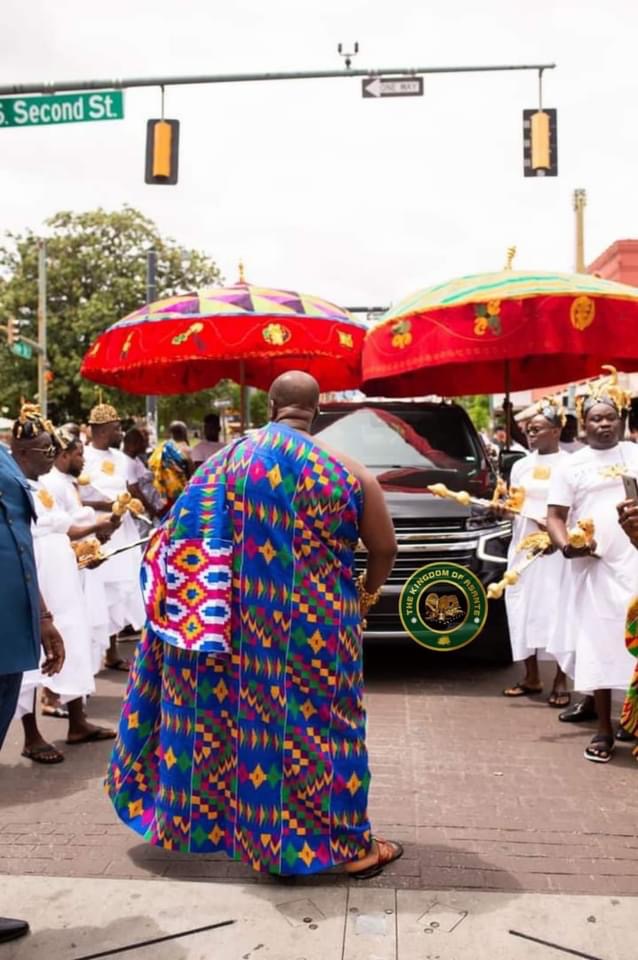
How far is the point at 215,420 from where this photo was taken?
1168cm

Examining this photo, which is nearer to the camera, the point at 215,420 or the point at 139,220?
the point at 215,420

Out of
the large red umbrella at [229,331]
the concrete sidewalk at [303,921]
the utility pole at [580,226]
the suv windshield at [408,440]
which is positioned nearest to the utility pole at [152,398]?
the large red umbrella at [229,331]

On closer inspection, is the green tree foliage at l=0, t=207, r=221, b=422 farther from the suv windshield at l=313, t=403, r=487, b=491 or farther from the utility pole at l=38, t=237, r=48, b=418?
the suv windshield at l=313, t=403, r=487, b=491

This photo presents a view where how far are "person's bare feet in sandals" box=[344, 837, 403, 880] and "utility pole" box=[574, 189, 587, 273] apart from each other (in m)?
23.0

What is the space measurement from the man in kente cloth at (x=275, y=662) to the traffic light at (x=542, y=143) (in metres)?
9.16

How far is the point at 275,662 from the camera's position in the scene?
137 inches

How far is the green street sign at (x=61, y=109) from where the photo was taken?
9891 millimetres

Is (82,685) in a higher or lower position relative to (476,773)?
higher

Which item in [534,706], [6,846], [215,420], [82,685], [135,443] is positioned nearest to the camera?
[6,846]

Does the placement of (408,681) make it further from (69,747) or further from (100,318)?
(100,318)

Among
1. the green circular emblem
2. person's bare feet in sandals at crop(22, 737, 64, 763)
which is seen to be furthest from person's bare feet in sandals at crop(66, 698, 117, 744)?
the green circular emblem

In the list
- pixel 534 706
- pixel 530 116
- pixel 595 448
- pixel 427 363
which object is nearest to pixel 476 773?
pixel 534 706

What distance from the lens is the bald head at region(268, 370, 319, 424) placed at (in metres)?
3.63

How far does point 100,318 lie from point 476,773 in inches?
1311
